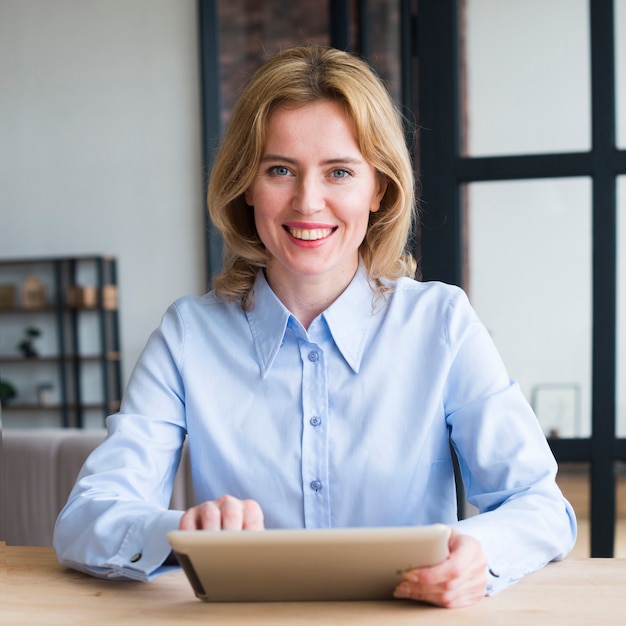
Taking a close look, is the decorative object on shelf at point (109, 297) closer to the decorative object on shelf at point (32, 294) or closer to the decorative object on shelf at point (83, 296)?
the decorative object on shelf at point (83, 296)

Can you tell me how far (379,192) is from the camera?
156 cm

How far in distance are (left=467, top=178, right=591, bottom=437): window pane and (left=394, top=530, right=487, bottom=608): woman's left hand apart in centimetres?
179

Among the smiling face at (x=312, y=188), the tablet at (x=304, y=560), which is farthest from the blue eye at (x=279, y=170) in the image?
the tablet at (x=304, y=560)

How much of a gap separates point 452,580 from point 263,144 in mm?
747

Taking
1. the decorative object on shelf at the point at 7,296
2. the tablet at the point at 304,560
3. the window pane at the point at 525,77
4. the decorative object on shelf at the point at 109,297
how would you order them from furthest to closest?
the decorative object on shelf at the point at 7,296 < the decorative object on shelf at the point at 109,297 < the window pane at the point at 525,77 < the tablet at the point at 304,560

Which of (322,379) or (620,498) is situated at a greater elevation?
(322,379)

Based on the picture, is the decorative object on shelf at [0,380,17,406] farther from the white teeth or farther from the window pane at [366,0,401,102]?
the white teeth

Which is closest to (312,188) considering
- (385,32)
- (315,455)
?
(315,455)

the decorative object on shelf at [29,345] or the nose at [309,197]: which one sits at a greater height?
the nose at [309,197]

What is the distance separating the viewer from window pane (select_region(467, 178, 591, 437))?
278cm

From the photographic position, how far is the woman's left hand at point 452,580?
39.2 inches

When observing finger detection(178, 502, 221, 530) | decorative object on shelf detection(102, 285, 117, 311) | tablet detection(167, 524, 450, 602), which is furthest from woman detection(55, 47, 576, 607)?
decorative object on shelf detection(102, 285, 117, 311)

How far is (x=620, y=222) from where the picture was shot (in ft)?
8.95

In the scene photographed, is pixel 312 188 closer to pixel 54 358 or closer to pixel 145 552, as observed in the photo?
pixel 145 552
